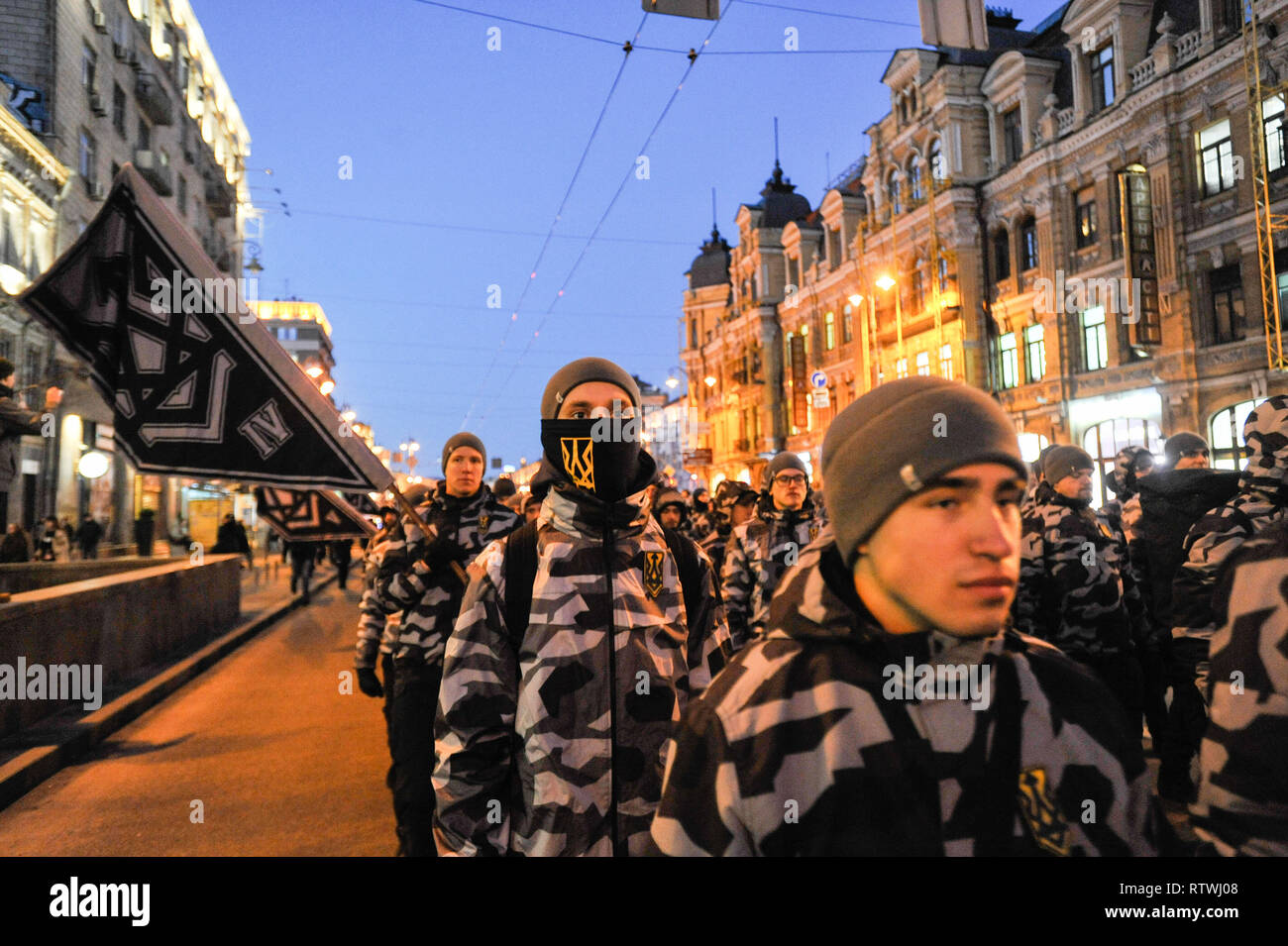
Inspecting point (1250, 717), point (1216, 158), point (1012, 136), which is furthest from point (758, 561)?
point (1012, 136)

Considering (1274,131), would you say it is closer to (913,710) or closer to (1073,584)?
(1073,584)

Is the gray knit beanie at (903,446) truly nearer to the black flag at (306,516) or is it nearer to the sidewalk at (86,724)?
the sidewalk at (86,724)

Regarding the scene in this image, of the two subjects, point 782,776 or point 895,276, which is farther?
point 895,276

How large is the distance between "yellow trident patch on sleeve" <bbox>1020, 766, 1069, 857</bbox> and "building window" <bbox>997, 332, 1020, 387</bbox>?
28.9 metres

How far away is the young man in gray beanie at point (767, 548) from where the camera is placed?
640 cm

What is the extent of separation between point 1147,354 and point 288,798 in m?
22.8

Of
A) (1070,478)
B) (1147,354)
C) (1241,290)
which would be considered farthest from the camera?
(1147,354)

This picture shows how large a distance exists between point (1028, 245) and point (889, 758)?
3009cm

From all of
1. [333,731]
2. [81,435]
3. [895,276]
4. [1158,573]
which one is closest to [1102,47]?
[895,276]

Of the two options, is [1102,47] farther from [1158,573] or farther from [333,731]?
[333,731]

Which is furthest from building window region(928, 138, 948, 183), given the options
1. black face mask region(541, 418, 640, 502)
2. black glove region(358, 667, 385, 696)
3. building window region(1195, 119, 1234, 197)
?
black face mask region(541, 418, 640, 502)

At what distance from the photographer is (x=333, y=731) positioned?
8.44m

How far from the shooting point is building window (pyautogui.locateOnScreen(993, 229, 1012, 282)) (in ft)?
95.7
